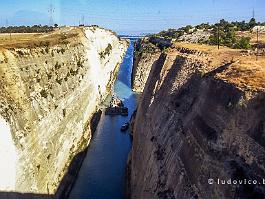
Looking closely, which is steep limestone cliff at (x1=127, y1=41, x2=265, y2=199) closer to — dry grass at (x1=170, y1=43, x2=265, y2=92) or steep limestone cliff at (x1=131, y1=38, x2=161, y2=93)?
dry grass at (x1=170, y1=43, x2=265, y2=92)

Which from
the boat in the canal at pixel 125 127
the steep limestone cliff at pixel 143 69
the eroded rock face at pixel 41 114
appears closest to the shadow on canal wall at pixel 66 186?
the eroded rock face at pixel 41 114

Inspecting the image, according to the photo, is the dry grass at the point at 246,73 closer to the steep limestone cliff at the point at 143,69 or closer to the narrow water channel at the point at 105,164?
the narrow water channel at the point at 105,164

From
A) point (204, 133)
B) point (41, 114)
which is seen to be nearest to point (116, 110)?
point (41, 114)

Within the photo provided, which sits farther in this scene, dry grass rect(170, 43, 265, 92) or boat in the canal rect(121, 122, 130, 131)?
boat in the canal rect(121, 122, 130, 131)

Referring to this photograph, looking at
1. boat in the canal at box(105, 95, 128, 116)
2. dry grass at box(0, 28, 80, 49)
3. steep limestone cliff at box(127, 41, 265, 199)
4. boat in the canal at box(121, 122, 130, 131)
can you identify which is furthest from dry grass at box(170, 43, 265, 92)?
boat in the canal at box(105, 95, 128, 116)

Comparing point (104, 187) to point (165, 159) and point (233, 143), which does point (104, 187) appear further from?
point (233, 143)

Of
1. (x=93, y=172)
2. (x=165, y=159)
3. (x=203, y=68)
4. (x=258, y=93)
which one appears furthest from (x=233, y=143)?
(x=93, y=172)
